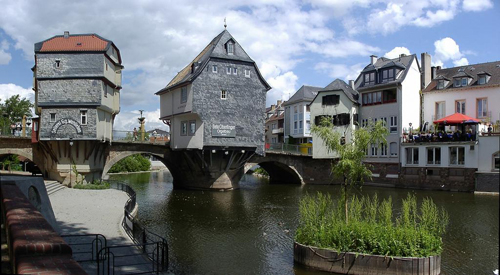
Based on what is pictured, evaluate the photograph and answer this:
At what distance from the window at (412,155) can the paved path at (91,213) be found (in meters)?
30.2

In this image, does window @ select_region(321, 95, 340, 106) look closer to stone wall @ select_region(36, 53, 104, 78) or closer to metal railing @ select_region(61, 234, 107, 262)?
stone wall @ select_region(36, 53, 104, 78)

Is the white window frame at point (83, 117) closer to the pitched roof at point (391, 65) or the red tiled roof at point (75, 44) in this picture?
the red tiled roof at point (75, 44)

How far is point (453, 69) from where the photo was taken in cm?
5075

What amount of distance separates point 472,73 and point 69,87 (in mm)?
40924

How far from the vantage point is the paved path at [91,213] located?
16.0 m

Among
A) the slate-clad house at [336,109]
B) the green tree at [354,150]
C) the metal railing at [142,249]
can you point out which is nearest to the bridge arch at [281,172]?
the slate-clad house at [336,109]

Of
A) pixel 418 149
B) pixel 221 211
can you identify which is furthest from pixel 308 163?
pixel 221 211

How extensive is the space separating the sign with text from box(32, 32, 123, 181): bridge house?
9770 mm

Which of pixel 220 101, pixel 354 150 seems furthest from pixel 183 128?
pixel 354 150

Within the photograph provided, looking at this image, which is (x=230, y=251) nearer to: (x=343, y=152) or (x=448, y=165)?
→ (x=343, y=152)

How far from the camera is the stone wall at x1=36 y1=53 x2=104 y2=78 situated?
1335 inches

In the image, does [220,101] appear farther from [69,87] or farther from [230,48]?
[69,87]

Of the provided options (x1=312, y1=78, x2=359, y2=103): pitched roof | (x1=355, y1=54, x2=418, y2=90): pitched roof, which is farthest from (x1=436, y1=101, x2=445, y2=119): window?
(x1=312, y1=78, x2=359, y2=103): pitched roof

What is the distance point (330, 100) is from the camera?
52.0 meters
